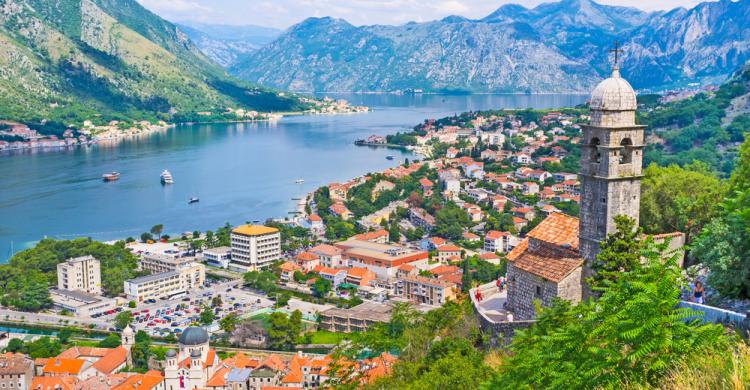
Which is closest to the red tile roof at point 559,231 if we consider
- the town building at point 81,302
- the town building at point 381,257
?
the town building at point 381,257


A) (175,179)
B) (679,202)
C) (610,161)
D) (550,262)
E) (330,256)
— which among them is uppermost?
(610,161)

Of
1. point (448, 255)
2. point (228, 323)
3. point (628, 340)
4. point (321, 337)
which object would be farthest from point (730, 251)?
point (448, 255)

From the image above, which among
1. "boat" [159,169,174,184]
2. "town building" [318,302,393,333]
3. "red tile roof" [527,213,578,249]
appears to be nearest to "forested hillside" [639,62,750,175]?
"town building" [318,302,393,333]

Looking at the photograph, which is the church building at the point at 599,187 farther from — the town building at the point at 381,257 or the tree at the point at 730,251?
the town building at the point at 381,257

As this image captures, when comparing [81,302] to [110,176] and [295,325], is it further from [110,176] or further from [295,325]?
[110,176]

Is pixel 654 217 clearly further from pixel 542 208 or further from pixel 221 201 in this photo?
pixel 221 201
